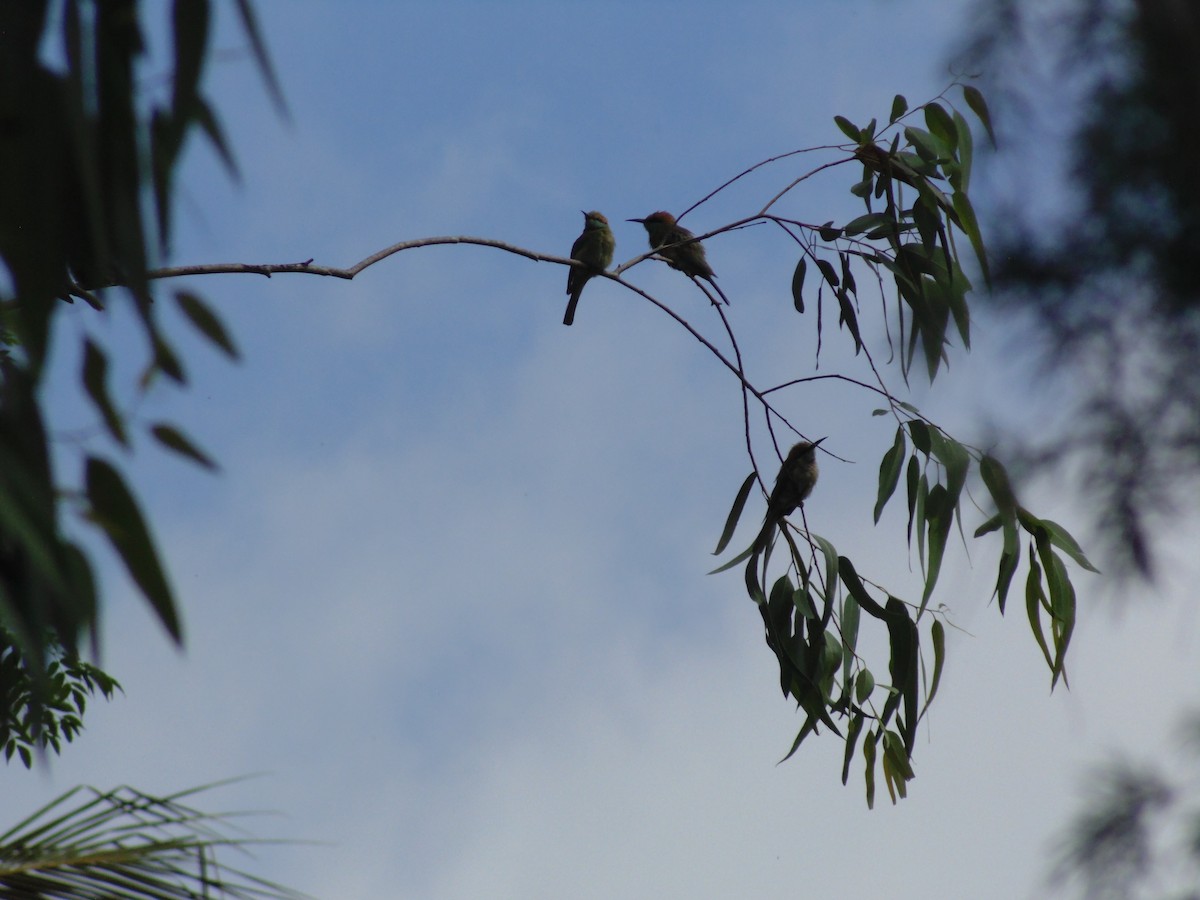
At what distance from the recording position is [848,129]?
3.62 m

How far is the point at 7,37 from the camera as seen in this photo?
1.61m

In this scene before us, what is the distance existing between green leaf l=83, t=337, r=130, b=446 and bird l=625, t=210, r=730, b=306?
2822 mm

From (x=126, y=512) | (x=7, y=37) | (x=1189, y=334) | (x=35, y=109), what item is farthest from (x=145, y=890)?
(x=1189, y=334)

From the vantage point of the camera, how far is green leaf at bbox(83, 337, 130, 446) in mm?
1590

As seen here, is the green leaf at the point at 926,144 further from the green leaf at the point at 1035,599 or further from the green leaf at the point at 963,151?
the green leaf at the point at 1035,599

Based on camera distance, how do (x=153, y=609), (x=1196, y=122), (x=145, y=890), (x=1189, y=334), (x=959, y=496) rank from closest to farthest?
(x=1196, y=122)
(x=1189, y=334)
(x=153, y=609)
(x=145, y=890)
(x=959, y=496)

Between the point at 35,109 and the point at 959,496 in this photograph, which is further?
the point at 959,496

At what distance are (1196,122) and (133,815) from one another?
57.7 inches

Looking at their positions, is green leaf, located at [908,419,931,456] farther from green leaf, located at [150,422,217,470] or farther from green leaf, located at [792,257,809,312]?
green leaf, located at [150,422,217,470]

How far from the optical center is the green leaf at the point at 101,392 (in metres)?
1.59

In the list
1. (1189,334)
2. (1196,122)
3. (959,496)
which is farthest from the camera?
(959,496)

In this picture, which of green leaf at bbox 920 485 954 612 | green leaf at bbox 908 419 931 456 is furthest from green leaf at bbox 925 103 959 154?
green leaf at bbox 920 485 954 612

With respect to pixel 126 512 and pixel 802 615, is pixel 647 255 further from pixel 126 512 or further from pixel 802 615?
pixel 126 512

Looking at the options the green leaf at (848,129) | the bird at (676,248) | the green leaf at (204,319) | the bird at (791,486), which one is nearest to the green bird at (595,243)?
the bird at (676,248)
